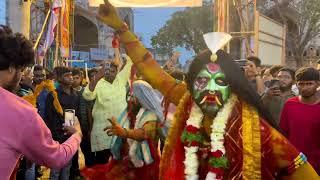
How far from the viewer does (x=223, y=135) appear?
3.63 meters

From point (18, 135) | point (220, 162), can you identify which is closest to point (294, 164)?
point (220, 162)

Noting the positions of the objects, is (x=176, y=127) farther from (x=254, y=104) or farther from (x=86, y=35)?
(x=86, y=35)

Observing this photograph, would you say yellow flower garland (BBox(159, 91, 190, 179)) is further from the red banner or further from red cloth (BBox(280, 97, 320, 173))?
the red banner

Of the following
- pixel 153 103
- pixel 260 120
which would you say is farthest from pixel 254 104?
pixel 153 103

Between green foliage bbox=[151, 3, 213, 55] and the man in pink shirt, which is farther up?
green foliage bbox=[151, 3, 213, 55]

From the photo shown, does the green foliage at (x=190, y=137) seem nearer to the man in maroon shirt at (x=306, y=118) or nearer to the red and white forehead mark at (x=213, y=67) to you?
the red and white forehead mark at (x=213, y=67)

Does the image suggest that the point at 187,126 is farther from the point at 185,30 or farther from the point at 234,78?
the point at 185,30

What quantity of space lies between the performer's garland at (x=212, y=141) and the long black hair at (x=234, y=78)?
0.38ft

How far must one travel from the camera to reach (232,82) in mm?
3613

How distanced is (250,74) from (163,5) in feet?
10.2

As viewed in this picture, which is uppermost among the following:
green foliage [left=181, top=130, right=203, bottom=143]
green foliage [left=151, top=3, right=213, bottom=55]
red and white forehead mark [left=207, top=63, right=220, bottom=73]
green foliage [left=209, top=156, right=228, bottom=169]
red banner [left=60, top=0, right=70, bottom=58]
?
green foliage [left=151, top=3, right=213, bottom=55]

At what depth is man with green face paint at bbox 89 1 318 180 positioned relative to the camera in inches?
137

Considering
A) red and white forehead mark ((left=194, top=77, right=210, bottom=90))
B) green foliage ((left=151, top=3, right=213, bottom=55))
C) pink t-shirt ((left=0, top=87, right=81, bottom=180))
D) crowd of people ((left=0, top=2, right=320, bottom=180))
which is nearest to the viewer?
pink t-shirt ((left=0, top=87, right=81, bottom=180))

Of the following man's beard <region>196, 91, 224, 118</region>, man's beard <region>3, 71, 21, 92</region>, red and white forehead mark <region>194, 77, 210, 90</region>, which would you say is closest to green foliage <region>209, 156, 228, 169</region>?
man's beard <region>196, 91, 224, 118</region>
